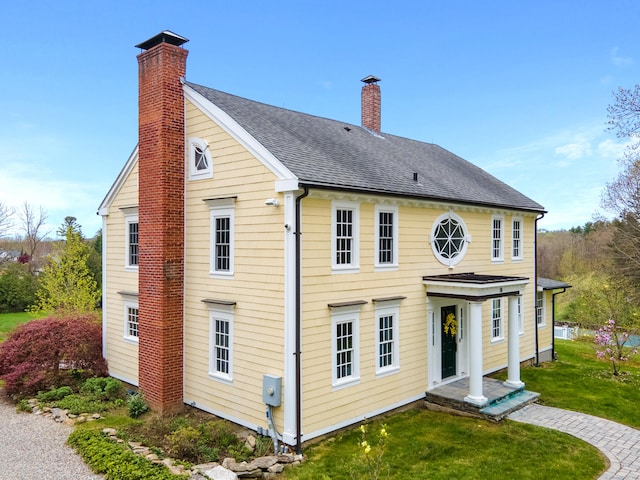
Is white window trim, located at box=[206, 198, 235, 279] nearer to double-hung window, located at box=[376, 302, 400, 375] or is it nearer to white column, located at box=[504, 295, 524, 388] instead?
double-hung window, located at box=[376, 302, 400, 375]

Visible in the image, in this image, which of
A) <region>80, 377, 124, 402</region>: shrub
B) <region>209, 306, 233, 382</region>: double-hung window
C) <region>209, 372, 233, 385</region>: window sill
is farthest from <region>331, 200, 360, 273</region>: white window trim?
<region>80, 377, 124, 402</region>: shrub

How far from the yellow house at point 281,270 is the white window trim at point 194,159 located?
1.7 inches

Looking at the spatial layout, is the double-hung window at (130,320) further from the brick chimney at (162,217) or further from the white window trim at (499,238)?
the white window trim at (499,238)

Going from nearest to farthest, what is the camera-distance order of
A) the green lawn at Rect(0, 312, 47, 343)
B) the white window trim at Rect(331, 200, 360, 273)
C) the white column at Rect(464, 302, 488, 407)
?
the white window trim at Rect(331, 200, 360, 273)
the white column at Rect(464, 302, 488, 407)
the green lawn at Rect(0, 312, 47, 343)

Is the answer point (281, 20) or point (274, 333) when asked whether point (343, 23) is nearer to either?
point (281, 20)

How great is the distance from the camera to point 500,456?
8.92 m

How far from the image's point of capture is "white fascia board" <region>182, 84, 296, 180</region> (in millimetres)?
9289

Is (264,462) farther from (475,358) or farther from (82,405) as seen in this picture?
(82,405)

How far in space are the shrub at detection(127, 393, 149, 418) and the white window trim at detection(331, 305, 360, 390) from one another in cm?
539

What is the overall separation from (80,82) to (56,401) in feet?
41.3

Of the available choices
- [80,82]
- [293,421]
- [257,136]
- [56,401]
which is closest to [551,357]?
[293,421]

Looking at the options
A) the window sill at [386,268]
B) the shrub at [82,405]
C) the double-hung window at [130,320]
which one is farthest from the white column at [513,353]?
the double-hung window at [130,320]

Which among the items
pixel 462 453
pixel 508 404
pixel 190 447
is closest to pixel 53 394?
pixel 190 447

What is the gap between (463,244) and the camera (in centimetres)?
1377
